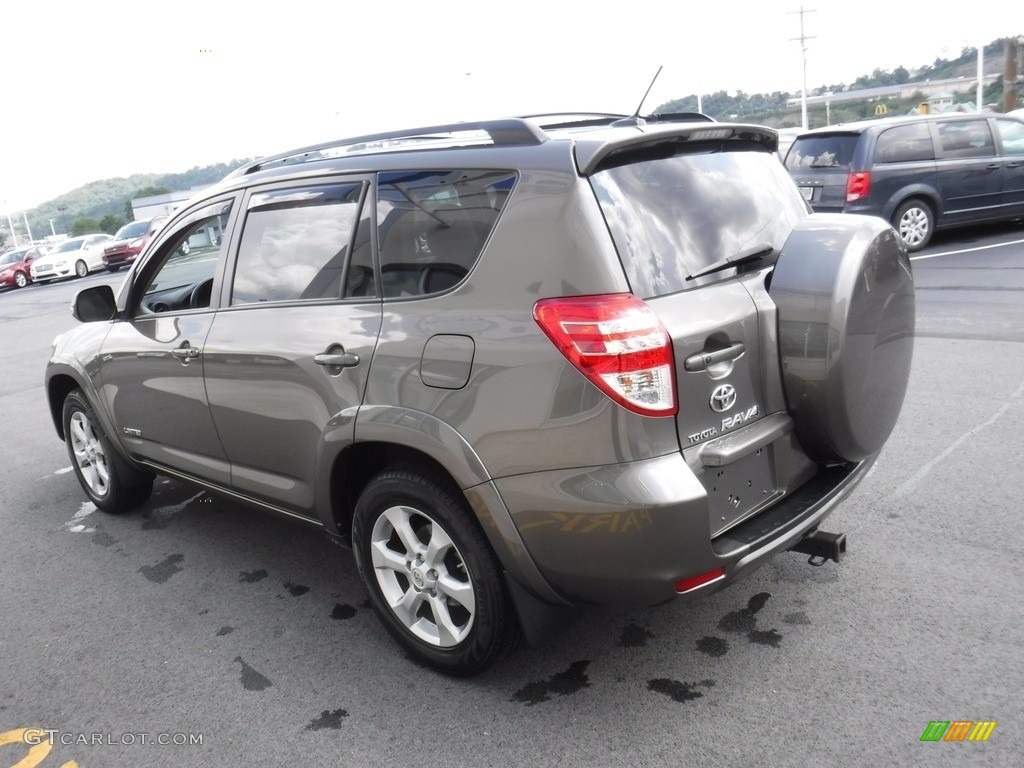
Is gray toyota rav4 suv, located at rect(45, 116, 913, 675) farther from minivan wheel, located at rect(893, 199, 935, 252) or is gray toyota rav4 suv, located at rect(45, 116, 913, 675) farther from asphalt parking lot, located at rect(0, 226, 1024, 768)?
minivan wheel, located at rect(893, 199, 935, 252)

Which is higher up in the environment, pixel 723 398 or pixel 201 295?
pixel 201 295

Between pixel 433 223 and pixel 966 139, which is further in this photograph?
pixel 966 139

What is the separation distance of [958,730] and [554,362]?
159 cm

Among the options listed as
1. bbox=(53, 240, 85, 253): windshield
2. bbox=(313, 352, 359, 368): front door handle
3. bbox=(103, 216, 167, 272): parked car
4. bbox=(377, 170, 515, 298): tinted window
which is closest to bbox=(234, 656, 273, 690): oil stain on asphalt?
bbox=(313, 352, 359, 368): front door handle

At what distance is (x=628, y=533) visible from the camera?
Result: 8.09ft

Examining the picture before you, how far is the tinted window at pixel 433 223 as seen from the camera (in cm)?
279

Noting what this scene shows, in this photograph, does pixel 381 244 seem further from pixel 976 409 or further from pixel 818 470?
pixel 976 409

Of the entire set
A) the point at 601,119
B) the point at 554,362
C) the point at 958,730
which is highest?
the point at 601,119

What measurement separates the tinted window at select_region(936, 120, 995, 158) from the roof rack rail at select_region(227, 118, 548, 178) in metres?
10.0

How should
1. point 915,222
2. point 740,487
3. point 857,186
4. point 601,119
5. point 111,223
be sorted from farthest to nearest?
point 111,223 → point 915,222 → point 857,186 → point 601,119 → point 740,487

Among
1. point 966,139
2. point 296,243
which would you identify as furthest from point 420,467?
point 966,139

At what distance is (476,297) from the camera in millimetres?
2727

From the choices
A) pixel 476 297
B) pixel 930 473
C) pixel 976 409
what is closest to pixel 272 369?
pixel 476 297

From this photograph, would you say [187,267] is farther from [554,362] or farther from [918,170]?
[918,170]
